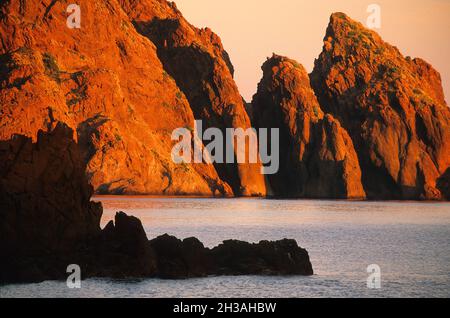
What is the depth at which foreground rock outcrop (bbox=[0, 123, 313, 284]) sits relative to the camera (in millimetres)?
51688

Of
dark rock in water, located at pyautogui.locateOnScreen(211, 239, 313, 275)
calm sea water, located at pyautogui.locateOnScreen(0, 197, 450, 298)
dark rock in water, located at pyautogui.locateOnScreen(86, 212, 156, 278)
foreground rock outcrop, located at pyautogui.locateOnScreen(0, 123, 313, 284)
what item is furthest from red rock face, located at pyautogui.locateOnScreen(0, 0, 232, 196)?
dark rock in water, located at pyautogui.locateOnScreen(86, 212, 156, 278)

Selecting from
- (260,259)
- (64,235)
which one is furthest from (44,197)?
(260,259)

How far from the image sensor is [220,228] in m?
106

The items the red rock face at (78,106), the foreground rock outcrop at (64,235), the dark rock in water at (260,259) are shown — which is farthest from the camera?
the red rock face at (78,106)

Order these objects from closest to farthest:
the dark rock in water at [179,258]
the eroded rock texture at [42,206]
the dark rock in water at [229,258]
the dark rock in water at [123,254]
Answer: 1. the eroded rock texture at [42,206]
2. the dark rock in water at [123,254]
3. the dark rock in water at [179,258]
4. the dark rock in water at [229,258]

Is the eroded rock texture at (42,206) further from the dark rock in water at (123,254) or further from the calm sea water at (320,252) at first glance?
the calm sea water at (320,252)

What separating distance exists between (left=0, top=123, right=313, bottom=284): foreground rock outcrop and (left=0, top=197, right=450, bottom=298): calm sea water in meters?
1.25

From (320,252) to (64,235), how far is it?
30.7 meters

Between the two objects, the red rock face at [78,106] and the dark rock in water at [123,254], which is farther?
the red rock face at [78,106]

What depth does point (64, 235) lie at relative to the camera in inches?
2089

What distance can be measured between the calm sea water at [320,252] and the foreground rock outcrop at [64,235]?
4.09ft

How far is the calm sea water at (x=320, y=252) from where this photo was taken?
50.9m

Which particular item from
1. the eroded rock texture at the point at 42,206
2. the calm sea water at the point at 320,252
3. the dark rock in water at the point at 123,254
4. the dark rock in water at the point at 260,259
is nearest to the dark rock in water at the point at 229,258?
the dark rock in water at the point at 260,259
